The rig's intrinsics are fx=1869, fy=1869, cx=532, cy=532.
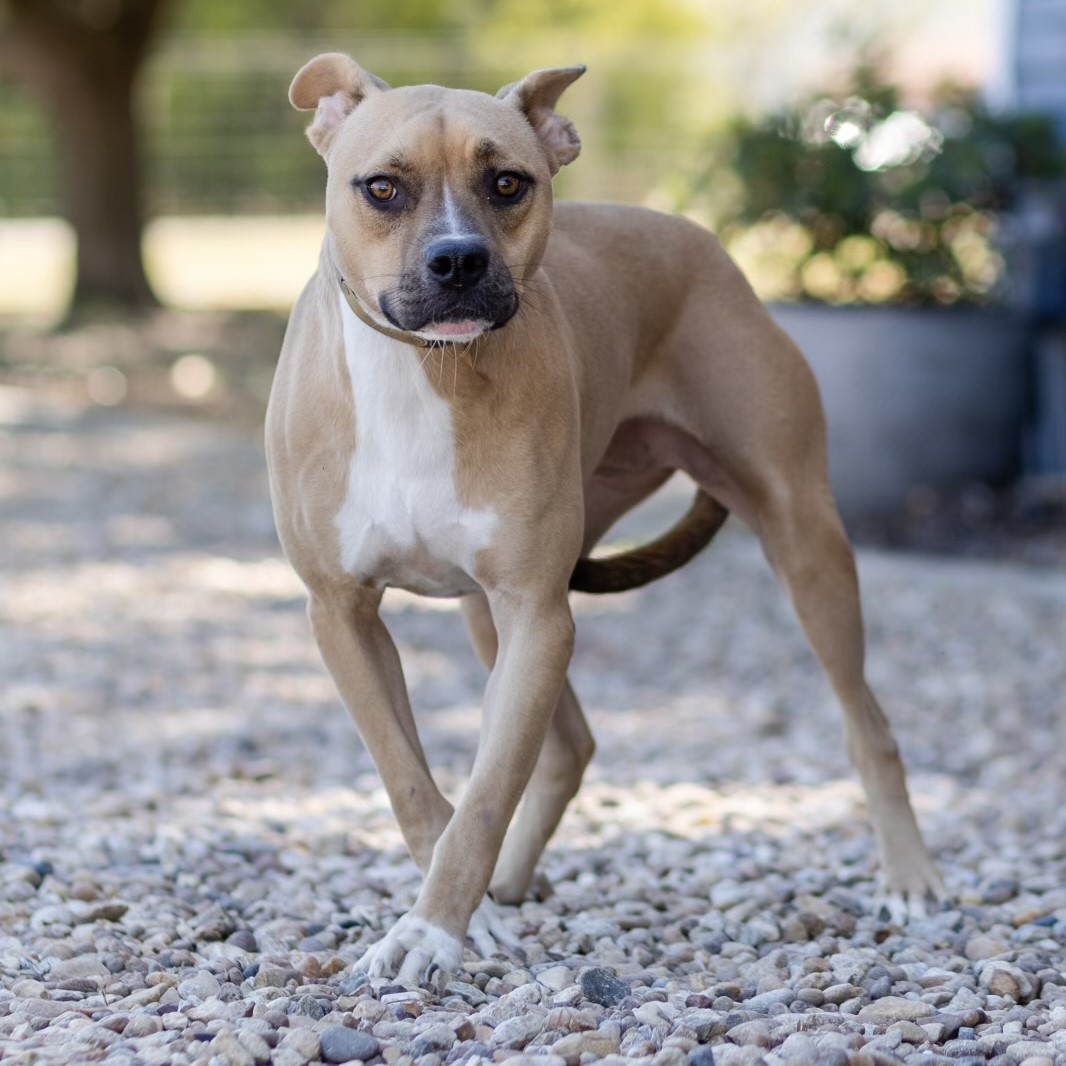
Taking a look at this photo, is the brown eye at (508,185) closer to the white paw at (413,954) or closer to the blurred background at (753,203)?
the white paw at (413,954)

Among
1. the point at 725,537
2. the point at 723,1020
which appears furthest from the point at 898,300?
the point at 723,1020

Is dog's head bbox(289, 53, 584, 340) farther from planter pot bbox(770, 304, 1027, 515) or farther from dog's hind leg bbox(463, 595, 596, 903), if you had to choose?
planter pot bbox(770, 304, 1027, 515)

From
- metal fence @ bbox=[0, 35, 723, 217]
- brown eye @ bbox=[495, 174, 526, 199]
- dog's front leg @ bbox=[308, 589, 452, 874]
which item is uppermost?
brown eye @ bbox=[495, 174, 526, 199]

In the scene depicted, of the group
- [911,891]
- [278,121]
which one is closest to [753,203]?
[911,891]

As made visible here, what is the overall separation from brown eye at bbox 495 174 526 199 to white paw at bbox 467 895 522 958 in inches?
52.3

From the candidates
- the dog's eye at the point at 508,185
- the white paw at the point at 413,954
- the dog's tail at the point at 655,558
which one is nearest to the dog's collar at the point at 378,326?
A: the dog's eye at the point at 508,185

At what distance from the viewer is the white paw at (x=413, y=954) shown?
10.6ft

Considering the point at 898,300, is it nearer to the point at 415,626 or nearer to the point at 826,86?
the point at 826,86

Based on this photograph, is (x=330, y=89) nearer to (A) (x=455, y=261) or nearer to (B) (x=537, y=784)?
(A) (x=455, y=261)

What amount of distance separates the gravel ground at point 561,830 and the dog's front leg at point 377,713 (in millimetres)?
287

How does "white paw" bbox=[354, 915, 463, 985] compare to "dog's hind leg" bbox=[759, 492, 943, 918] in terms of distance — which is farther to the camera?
"dog's hind leg" bbox=[759, 492, 943, 918]

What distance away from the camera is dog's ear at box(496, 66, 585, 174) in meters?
3.60

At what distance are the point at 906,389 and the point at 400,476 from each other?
556 cm

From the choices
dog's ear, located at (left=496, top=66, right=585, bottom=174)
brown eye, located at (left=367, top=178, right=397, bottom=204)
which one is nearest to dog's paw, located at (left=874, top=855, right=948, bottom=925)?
dog's ear, located at (left=496, top=66, right=585, bottom=174)
